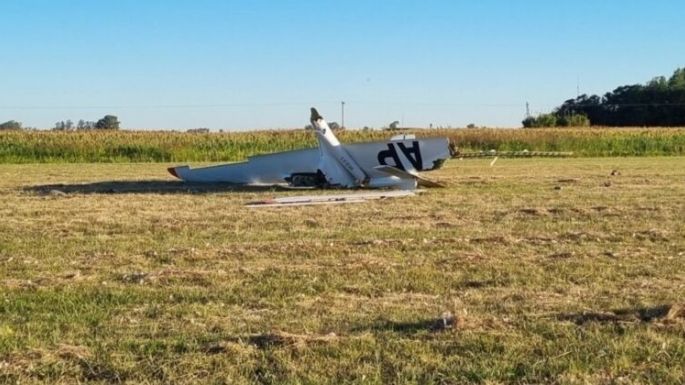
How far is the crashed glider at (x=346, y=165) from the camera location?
1505cm

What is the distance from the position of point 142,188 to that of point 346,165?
151 inches

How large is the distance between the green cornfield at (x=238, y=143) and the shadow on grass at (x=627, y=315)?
94.9 feet

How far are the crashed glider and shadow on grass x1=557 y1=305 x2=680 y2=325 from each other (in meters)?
9.67

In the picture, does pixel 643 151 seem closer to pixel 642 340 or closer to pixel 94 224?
pixel 94 224

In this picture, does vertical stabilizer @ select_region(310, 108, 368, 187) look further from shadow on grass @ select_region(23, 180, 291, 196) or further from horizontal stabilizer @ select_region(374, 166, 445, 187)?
shadow on grass @ select_region(23, 180, 291, 196)

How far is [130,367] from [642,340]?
2565mm

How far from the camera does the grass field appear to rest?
4.00 m

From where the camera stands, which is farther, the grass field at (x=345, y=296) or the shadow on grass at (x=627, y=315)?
the shadow on grass at (x=627, y=315)

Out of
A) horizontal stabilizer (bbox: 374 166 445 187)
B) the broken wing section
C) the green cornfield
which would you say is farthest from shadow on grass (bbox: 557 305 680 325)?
the green cornfield

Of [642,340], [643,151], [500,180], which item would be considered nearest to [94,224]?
[642,340]

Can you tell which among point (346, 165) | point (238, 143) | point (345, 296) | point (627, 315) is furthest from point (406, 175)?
point (238, 143)

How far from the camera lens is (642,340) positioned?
4324 mm

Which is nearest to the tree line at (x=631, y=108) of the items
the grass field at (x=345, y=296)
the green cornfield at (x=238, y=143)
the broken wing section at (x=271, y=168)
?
the green cornfield at (x=238, y=143)

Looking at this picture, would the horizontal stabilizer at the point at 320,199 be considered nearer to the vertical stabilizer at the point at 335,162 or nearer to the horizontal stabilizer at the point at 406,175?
the horizontal stabilizer at the point at 406,175
